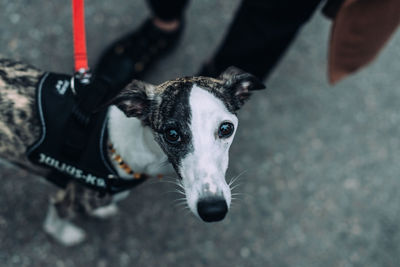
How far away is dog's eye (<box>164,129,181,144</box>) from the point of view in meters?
1.79

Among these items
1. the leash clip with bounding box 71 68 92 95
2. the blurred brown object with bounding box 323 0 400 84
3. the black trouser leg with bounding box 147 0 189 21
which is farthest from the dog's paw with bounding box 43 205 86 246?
the blurred brown object with bounding box 323 0 400 84

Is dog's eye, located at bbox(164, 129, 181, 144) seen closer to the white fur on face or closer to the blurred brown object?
the white fur on face

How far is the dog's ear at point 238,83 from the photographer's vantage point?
6.36ft

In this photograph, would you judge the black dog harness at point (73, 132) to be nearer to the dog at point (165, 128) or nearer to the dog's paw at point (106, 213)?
the dog at point (165, 128)

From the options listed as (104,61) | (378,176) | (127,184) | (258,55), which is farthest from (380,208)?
(104,61)

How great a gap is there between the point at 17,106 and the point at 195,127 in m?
1.05

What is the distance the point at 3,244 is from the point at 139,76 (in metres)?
1.77

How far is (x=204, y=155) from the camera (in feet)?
5.68

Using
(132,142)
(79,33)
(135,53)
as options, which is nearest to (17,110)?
(79,33)

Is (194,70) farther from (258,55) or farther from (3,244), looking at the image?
(3,244)

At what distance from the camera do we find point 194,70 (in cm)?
356

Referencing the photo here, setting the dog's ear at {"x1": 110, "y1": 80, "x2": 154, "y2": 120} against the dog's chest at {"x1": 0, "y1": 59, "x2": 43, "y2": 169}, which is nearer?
the dog's ear at {"x1": 110, "y1": 80, "x2": 154, "y2": 120}

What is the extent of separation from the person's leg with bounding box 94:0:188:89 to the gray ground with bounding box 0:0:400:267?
8.0 inches

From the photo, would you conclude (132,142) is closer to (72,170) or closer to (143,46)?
(72,170)
